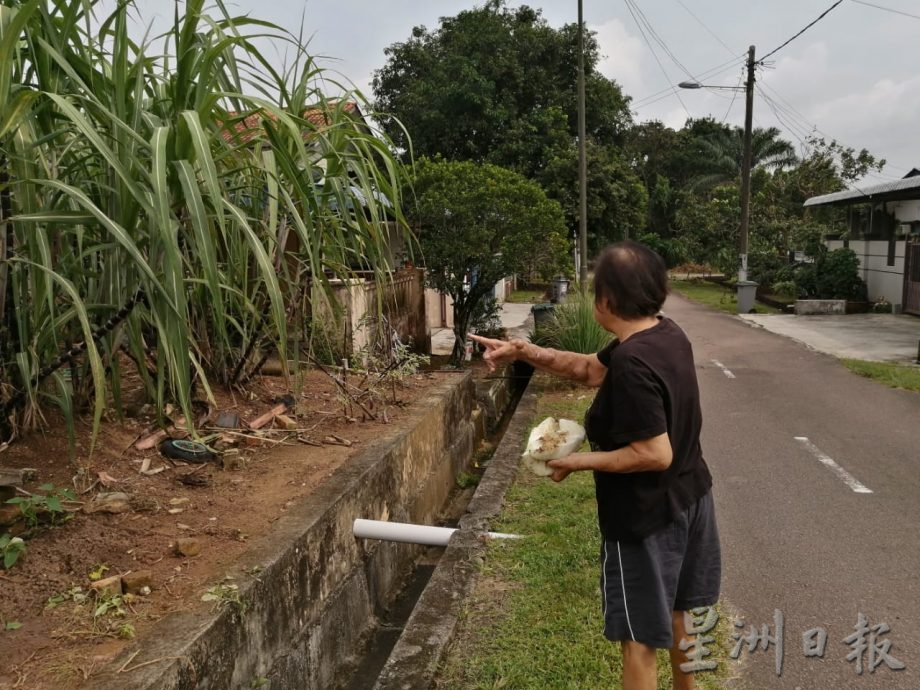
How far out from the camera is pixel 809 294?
19266 millimetres

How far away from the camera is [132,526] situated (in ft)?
10.1

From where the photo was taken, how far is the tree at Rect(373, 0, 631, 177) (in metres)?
22.7

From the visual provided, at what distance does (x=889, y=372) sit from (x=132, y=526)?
909cm

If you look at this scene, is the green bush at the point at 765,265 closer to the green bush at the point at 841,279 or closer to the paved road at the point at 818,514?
the green bush at the point at 841,279

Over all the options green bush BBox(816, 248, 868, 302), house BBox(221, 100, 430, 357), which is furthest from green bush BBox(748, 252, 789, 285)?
house BBox(221, 100, 430, 357)

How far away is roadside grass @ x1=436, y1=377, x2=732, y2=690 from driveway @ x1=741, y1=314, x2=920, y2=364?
839 centimetres

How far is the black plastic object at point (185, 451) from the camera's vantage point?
383 centimetres

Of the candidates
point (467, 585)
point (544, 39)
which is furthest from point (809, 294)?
point (467, 585)

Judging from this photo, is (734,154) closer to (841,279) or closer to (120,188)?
(841,279)

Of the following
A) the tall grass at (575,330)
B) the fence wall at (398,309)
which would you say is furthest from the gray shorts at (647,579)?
the tall grass at (575,330)

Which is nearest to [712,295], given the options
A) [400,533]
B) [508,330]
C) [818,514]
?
[508,330]

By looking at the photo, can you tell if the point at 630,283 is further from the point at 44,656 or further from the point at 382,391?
the point at 382,391

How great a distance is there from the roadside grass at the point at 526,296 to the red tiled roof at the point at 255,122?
58.7 ft

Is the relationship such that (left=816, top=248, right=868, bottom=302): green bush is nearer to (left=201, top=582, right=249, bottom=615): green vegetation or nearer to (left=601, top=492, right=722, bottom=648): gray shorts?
(left=601, top=492, right=722, bottom=648): gray shorts
